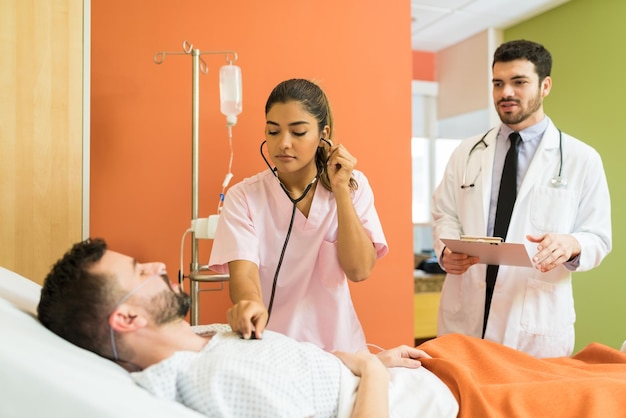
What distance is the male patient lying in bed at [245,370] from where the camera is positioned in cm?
99

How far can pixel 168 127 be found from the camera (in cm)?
229

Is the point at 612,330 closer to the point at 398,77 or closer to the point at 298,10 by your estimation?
the point at 398,77

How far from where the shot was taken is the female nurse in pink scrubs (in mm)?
1546

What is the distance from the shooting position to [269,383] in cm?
100

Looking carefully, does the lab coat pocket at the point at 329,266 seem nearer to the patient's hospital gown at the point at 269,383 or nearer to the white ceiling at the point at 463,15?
the patient's hospital gown at the point at 269,383

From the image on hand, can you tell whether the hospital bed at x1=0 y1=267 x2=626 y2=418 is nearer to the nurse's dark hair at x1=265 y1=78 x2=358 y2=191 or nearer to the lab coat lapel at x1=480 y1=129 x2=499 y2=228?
the nurse's dark hair at x1=265 y1=78 x2=358 y2=191

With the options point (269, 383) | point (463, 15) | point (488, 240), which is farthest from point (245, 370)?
point (463, 15)

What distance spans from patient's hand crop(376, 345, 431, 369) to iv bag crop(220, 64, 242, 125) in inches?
46.2

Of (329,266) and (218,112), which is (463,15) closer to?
(218,112)

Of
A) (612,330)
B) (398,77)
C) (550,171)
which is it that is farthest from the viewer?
(612,330)

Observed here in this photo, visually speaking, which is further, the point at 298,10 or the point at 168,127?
the point at 298,10

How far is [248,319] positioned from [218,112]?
1358 mm

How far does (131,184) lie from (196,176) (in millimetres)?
323

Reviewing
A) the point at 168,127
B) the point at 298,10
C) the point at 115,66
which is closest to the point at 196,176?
the point at 168,127
